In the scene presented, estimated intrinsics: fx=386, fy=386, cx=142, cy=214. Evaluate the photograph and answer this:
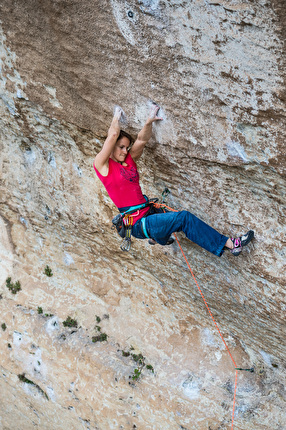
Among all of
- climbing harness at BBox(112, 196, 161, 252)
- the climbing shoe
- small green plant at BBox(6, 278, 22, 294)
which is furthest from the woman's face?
small green plant at BBox(6, 278, 22, 294)

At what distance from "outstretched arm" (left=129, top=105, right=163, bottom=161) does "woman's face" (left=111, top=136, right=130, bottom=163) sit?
0.09 m

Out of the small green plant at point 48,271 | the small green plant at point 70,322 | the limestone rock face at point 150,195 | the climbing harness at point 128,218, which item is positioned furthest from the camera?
the small green plant at point 48,271

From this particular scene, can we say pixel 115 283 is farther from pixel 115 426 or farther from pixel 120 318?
pixel 115 426

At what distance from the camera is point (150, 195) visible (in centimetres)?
496

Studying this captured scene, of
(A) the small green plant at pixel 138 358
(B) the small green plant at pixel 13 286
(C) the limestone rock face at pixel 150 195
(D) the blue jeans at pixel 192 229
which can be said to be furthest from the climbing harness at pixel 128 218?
(B) the small green plant at pixel 13 286

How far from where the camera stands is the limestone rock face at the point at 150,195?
348 centimetres

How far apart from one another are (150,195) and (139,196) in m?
0.56

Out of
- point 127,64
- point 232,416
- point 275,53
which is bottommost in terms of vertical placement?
point 232,416

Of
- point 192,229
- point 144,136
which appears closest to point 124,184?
point 144,136

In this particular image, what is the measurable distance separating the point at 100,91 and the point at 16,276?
4.48 m

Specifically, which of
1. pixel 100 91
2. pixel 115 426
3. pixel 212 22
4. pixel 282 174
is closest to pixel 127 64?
pixel 100 91

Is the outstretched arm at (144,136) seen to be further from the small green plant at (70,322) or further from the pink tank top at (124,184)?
the small green plant at (70,322)

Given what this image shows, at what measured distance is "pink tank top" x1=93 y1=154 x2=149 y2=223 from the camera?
423 cm

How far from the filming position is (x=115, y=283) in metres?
6.66
